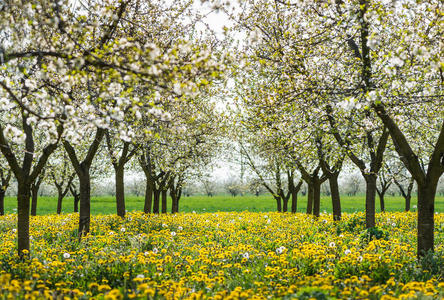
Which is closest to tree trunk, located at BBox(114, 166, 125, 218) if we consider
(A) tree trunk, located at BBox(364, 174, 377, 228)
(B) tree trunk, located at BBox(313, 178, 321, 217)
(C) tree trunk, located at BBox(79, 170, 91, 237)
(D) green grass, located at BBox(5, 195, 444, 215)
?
(C) tree trunk, located at BBox(79, 170, 91, 237)

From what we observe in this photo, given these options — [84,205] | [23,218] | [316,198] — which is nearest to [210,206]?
[316,198]

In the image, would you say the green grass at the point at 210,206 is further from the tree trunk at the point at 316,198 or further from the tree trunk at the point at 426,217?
the tree trunk at the point at 426,217

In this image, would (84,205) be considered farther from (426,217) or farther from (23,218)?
(426,217)

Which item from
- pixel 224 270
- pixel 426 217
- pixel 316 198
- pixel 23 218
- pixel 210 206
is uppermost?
pixel 426 217

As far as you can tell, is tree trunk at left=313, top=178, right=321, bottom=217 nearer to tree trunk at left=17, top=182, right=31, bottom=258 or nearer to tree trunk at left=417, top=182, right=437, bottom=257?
tree trunk at left=417, top=182, right=437, bottom=257

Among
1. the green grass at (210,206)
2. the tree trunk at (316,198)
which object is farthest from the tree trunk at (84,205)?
the green grass at (210,206)

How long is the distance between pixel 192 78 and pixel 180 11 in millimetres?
7346

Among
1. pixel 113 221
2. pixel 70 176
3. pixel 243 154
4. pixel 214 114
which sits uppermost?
pixel 214 114

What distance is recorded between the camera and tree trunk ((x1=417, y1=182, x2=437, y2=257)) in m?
7.35

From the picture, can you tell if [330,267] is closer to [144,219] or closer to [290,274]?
[290,274]

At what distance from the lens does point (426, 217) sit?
24.3 ft

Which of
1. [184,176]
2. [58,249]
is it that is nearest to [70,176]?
[184,176]

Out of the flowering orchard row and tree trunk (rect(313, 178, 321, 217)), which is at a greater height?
tree trunk (rect(313, 178, 321, 217))

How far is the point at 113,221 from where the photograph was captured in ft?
44.9
